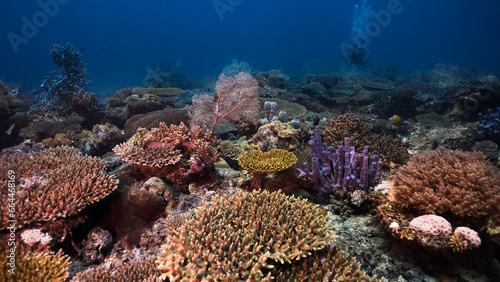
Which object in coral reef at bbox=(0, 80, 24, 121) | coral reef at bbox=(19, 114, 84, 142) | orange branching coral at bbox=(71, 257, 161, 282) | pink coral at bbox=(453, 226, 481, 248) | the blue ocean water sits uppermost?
the blue ocean water

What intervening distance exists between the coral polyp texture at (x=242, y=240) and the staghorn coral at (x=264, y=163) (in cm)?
115

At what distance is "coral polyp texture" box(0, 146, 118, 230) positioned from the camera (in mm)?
2941

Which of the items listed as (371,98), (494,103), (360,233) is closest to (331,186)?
(360,233)

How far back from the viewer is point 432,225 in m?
2.63

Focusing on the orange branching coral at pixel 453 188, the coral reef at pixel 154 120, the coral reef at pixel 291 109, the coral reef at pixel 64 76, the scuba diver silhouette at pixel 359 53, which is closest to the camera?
the orange branching coral at pixel 453 188

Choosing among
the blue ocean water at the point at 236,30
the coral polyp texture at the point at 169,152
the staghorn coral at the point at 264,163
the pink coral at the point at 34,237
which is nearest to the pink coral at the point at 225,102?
the coral polyp texture at the point at 169,152

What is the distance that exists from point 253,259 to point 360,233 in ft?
6.76

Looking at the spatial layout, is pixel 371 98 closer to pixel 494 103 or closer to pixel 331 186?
pixel 494 103

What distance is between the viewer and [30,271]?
252cm

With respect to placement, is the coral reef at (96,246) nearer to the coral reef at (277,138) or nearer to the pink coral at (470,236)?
the coral reef at (277,138)

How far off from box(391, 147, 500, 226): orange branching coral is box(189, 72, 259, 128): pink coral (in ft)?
13.7

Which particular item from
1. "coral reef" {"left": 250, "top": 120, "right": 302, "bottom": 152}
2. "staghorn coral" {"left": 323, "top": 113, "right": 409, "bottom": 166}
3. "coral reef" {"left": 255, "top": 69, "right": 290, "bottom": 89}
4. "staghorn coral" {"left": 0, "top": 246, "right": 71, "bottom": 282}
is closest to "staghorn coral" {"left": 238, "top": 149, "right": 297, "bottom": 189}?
"coral reef" {"left": 250, "top": 120, "right": 302, "bottom": 152}

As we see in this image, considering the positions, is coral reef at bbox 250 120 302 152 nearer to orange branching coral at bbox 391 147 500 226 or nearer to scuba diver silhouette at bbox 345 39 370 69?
orange branching coral at bbox 391 147 500 226

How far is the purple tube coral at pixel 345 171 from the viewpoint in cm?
396
